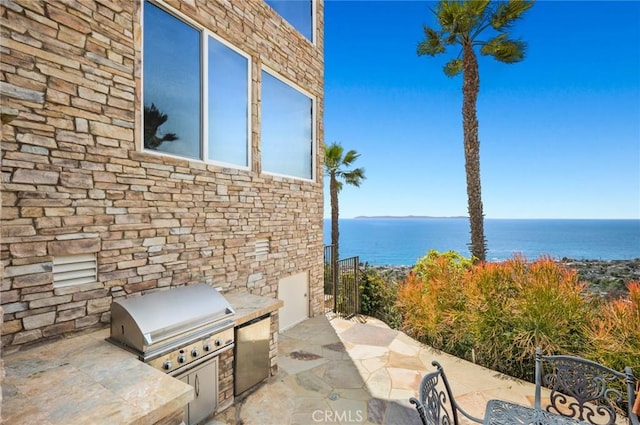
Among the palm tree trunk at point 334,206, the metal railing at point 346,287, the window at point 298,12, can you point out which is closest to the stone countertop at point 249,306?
the metal railing at point 346,287

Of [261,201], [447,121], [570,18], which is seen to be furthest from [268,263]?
[447,121]

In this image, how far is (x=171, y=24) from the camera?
12.0ft

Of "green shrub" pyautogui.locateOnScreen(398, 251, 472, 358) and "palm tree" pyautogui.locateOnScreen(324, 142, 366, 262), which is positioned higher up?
"palm tree" pyautogui.locateOnScreen(324, 142, 366, 262)

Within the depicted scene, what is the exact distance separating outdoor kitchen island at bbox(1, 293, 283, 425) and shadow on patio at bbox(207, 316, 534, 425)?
1241 mm

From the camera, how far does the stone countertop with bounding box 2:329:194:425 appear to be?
162 cm

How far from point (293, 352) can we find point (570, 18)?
14.2 meters

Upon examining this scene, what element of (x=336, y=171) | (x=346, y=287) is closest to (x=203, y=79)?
(x=346, y=287)

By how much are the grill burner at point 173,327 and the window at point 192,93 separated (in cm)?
181

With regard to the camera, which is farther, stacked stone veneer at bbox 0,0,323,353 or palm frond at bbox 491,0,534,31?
palm frond at bbox 491,0,534,31

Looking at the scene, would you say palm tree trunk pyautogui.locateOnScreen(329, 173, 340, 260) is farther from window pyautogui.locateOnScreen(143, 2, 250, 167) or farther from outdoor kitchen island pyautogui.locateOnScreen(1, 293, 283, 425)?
outdoor kitchen island pyautogui.locateOnScreen(1, 293, 283, 425)

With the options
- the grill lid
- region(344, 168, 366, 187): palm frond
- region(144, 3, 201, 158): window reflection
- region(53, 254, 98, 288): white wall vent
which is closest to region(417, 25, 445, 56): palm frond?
region(344, 168, 366, 187): palm frond

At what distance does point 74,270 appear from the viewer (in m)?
2.75

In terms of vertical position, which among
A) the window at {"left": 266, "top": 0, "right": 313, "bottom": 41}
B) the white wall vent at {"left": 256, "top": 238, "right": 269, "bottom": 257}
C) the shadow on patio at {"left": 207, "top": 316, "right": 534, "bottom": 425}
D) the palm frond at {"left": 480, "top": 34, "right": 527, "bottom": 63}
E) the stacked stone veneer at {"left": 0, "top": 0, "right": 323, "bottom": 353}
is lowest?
the shadow on patio at {"left": 207, "top": 316, "right": 534, "bottom": 425}

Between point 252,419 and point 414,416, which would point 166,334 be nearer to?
point 252,419
